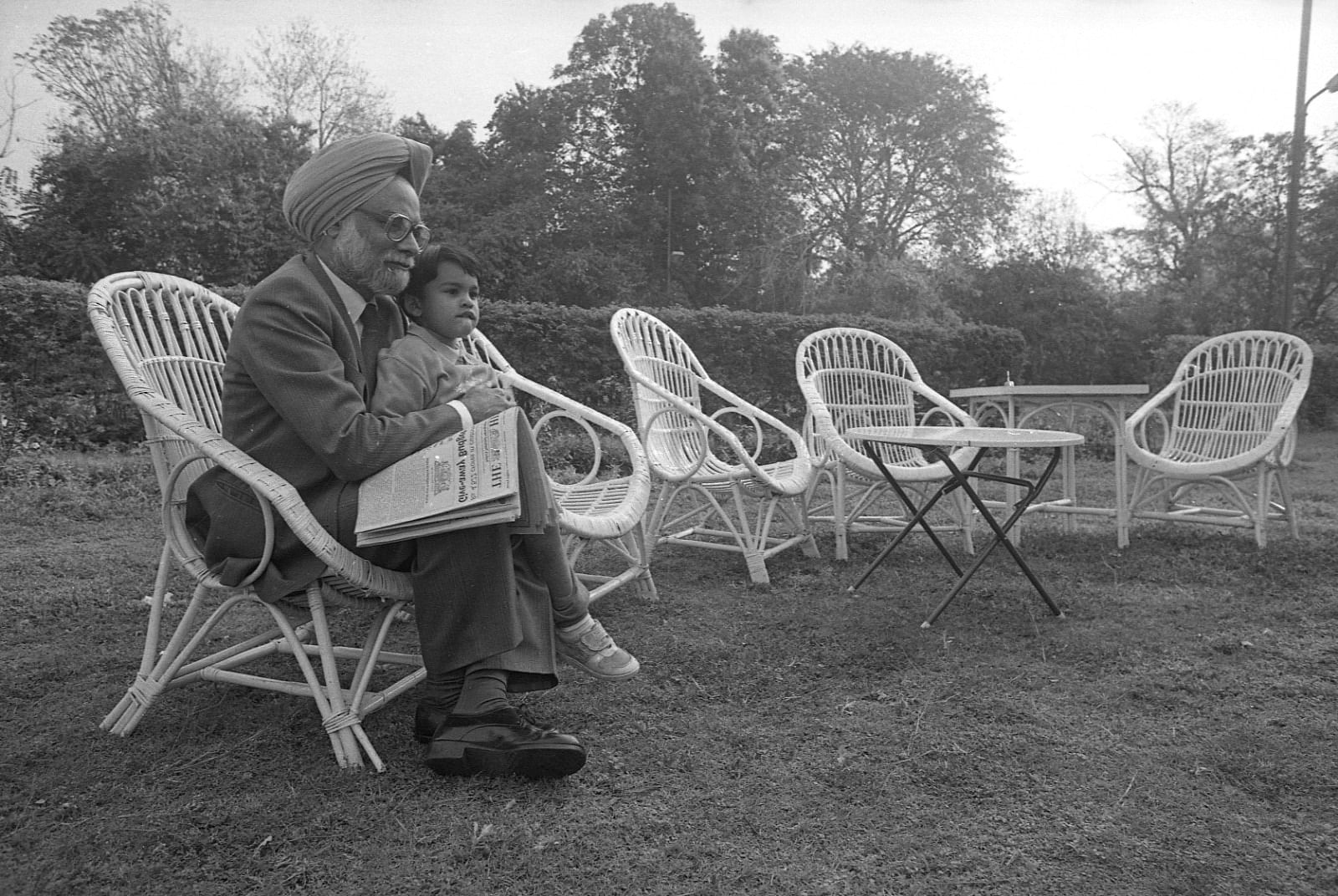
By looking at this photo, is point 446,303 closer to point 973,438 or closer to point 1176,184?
point 973,438

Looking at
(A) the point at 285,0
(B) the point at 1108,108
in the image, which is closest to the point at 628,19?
(A) the point at 285,0

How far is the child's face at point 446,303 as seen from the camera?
217 cm

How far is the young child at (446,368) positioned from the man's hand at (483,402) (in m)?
0.02

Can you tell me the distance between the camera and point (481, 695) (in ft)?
5.98

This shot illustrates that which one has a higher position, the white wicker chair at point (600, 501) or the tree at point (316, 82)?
the tree at point (316, 82)

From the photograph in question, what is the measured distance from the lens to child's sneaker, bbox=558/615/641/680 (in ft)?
6.82

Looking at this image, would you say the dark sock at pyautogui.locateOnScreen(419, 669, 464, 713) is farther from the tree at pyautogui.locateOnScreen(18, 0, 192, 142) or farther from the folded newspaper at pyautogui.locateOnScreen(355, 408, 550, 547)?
the tree at pyautogui.locateOnScreen(18, 0, 192, 142)

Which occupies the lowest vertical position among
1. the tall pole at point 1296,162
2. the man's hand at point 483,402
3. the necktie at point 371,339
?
the man's hand at point 483,402

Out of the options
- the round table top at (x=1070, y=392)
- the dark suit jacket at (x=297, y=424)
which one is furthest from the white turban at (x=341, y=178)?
the round table top at (x=1070, y=392)

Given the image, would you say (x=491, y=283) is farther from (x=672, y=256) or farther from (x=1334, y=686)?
(x=1334, y=686)

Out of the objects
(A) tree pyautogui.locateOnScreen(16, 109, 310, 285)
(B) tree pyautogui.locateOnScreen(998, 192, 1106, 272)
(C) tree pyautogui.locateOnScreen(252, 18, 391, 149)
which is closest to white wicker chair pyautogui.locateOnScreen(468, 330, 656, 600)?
(A) tree pyautogui.locateOnScreen(16, 109, 310, 285)

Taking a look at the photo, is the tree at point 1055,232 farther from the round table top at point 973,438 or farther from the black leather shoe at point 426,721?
the black leather shoe at point 426,721

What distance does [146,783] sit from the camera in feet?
5.93

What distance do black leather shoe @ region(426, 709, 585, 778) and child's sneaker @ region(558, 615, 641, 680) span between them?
28cm
